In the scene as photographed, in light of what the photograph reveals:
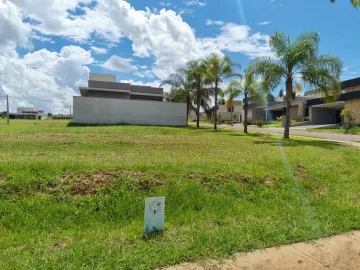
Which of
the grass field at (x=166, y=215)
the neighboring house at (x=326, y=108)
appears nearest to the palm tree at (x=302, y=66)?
the grass field at (x=166, y=215)

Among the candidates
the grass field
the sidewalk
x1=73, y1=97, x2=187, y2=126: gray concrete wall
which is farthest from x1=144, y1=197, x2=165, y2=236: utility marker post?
x1=73, y1=97, x2=187, y2=126: gray concrete wall

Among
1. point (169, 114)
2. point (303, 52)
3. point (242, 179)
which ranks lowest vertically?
point (242, 179)

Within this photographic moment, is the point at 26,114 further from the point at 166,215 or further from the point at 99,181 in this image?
the point at 166,215

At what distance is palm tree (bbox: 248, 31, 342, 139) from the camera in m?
16.0

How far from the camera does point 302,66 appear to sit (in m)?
16.7

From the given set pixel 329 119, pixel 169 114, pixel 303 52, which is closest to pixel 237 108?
pixel 329 119

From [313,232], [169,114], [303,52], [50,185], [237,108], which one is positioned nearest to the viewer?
[313,232]

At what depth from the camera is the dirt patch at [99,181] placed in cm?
482

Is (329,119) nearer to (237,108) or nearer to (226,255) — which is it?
(237,108)

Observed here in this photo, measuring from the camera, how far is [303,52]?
16.0 m

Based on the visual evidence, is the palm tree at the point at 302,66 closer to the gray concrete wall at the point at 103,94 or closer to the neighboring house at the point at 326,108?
the neighboring house at the point at 326,108

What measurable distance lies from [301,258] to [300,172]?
406cm

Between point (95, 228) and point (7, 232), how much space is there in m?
1.16

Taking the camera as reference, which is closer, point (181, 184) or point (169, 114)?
point (181, 184)
